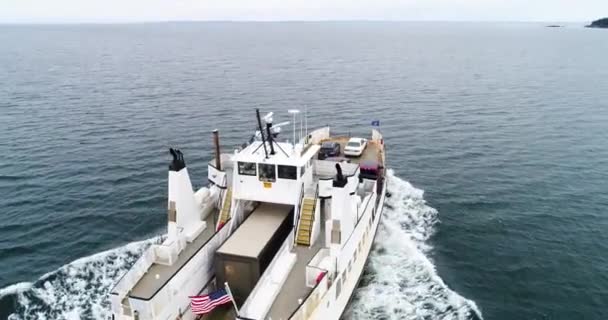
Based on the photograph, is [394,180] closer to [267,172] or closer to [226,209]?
[267,172]

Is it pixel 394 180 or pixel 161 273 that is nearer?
pixel 161 273

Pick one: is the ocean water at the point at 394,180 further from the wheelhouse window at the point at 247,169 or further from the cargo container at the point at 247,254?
the wheelhouse window at the point at 247,169

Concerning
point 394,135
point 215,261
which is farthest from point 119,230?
point 394,135

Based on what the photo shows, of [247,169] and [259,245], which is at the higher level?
[247,169]

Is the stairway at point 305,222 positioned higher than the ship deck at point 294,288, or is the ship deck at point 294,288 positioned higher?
the stairway at point 305,222

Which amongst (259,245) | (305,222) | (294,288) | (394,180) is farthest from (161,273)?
(394,180)

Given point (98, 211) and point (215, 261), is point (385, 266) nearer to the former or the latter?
point (215, 261)

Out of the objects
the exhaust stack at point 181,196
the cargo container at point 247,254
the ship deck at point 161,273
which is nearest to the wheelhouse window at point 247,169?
the cargo container at point 247,254
